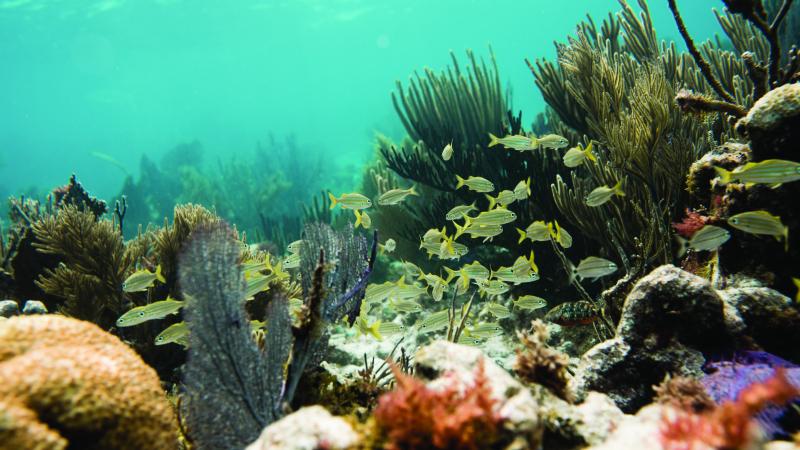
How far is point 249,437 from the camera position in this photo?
2.49 m

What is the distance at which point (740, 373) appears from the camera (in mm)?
2609

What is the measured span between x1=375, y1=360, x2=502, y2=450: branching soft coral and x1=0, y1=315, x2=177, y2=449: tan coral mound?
4.40 ft

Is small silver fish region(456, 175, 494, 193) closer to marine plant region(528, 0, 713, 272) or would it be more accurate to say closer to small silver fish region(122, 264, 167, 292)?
marine plant region(528, 0, 713, 272)

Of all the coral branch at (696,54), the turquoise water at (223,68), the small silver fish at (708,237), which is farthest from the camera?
the turquoise water at (223,68)

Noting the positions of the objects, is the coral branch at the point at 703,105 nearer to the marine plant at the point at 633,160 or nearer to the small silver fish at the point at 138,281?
the marine plant at the point at 633,160

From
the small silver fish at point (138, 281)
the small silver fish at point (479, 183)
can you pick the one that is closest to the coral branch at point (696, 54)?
the small silver fish at point (479, 183)

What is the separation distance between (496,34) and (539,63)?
411ft

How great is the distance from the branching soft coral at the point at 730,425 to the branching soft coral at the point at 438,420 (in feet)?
2.42

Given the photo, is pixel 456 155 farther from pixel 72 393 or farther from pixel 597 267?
pixel 72 393

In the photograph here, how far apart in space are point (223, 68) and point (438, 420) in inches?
3292

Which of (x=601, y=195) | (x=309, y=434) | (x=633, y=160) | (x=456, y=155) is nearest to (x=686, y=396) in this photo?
(x=309, y=434)

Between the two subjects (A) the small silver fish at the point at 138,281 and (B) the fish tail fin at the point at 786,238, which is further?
(A) the small silver fish at the point at 138,281

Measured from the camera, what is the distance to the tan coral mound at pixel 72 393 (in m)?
1.81

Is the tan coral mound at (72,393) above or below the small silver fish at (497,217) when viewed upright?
below
